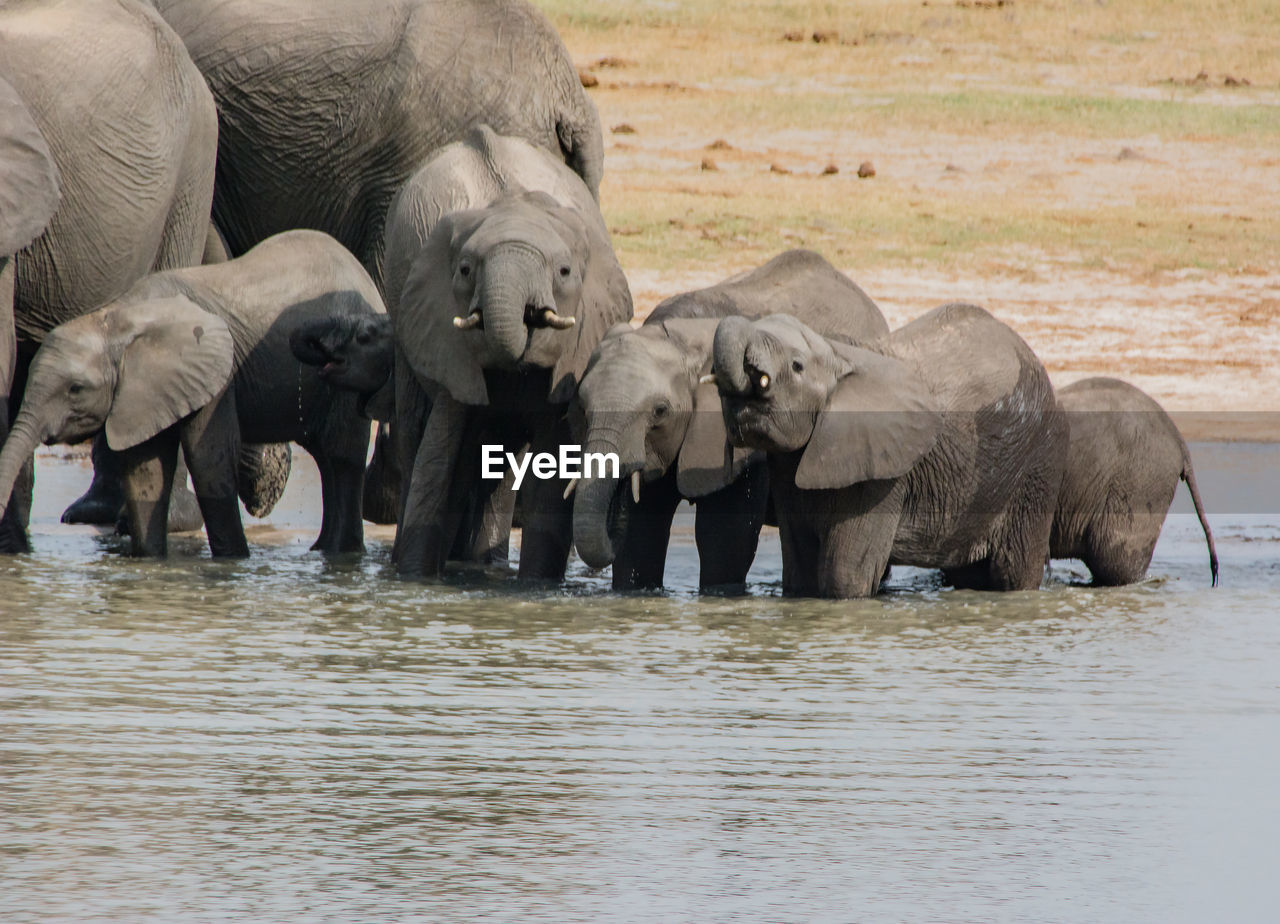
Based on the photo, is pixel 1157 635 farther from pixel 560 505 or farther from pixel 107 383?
pixel 107 383

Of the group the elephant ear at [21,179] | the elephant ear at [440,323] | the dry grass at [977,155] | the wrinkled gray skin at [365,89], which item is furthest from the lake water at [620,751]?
the dry grass at [977,155]

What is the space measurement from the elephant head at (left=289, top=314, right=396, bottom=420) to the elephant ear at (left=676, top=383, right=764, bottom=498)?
57.0 inches

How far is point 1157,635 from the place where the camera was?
21.9ft

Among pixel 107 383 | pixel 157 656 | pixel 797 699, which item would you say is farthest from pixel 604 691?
pixel 107 383

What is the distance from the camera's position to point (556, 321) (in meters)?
6.82

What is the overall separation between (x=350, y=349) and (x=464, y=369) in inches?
39.2

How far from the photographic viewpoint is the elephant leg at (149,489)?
7.83 meters

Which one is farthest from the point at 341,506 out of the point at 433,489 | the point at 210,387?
the point at 433,489

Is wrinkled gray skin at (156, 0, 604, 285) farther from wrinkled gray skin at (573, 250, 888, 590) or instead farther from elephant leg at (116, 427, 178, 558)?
wrinkled gray skin at (573, 250, 888, 590)

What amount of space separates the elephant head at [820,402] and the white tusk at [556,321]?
47 centimetres

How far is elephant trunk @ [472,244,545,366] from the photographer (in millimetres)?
6746

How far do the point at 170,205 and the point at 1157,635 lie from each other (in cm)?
409

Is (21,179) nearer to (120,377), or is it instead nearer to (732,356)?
(120,377)

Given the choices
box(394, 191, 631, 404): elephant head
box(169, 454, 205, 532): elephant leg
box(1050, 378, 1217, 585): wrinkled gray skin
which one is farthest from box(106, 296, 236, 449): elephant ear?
box(1050, 378, 1217, 585): wrinkled gray skin
